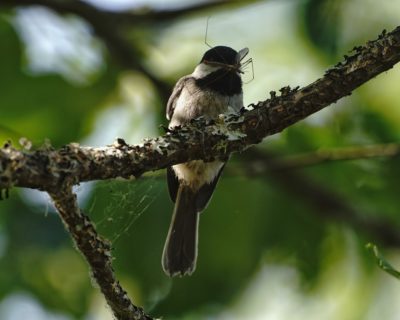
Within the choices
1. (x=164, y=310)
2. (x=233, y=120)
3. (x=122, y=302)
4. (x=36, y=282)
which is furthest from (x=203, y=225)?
(x=122, y=302)

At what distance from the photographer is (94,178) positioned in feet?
7.72

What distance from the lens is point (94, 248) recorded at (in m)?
2.33

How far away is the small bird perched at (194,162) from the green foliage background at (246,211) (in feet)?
0.79

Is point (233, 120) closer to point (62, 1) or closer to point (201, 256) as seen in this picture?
point (201, 256)

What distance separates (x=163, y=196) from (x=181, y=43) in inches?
52.8

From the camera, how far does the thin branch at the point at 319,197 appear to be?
5137 mm

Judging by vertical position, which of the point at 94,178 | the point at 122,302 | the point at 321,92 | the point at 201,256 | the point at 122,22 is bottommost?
the point at 122,302

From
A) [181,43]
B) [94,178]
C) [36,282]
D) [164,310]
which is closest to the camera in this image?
[94,178]

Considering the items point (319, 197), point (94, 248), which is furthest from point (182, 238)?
point (94, 248)

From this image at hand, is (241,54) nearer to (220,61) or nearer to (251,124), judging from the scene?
(220,61)

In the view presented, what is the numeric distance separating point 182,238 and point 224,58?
1067 millimetres

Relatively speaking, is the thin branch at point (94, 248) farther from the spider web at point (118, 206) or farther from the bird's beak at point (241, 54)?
the bird's beak at point (241, 54)

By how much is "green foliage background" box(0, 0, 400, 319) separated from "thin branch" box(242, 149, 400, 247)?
0.07 meters

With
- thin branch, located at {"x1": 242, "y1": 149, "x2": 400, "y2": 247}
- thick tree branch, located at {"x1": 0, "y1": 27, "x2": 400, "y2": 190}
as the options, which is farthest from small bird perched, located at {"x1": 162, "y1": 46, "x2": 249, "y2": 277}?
thick tree branch, located at {"x1": 0, "y1": 27, "x2": 400, "y2": 190}
